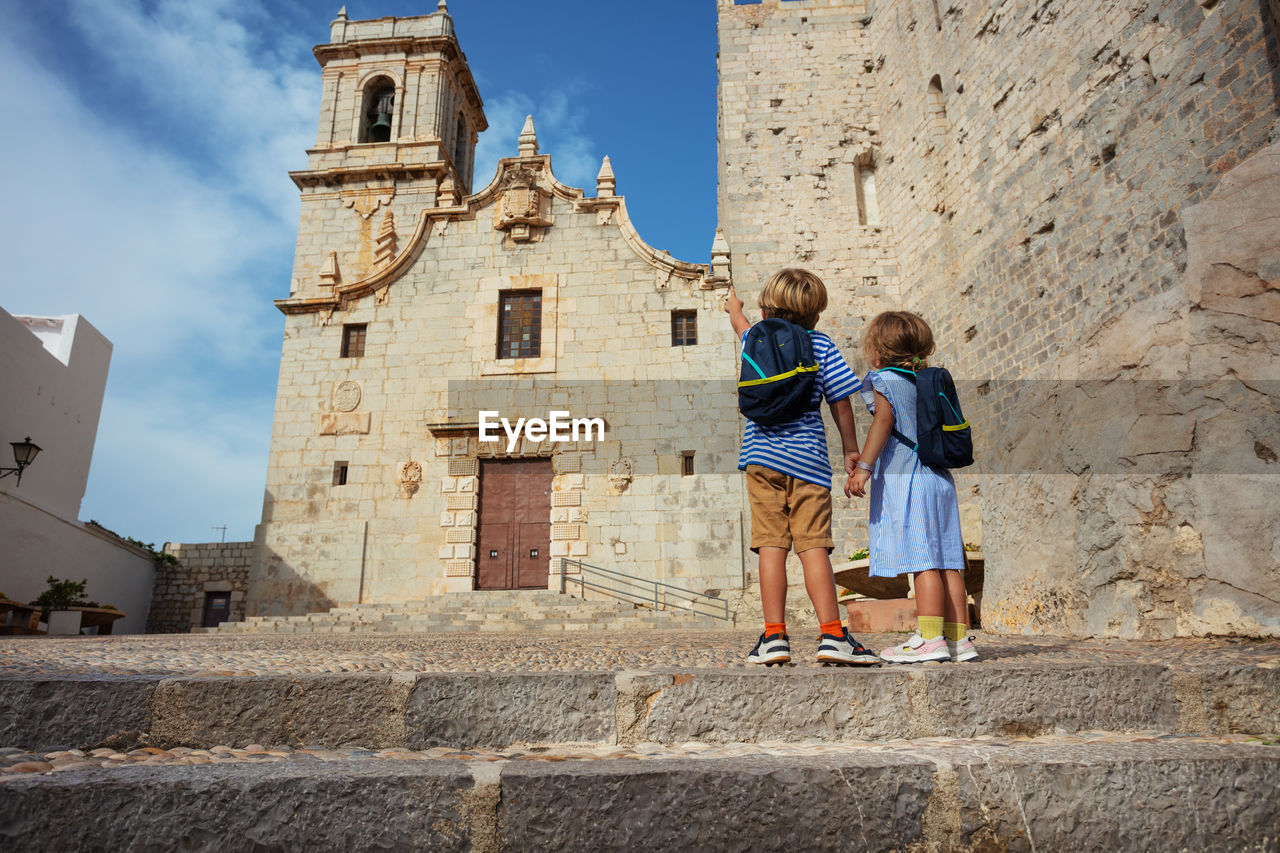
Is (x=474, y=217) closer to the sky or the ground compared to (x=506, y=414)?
closer to the sky

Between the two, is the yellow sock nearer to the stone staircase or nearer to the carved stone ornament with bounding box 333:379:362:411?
the stone staircase

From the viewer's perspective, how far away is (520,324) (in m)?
16.0

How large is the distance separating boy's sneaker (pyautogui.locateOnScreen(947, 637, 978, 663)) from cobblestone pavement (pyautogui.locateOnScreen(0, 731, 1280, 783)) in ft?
2.95

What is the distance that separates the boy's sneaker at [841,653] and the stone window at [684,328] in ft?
40.3

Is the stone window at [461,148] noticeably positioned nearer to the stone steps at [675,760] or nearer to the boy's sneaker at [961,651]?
the boy's sneaker at [961,651]

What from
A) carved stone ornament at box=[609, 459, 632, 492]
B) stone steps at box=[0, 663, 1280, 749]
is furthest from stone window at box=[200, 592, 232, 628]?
stone steps at box=[0, 663, 1280, 749]

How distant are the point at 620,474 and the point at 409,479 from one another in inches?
152

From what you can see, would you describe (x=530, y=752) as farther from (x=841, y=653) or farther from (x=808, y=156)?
(x=808, y=156)

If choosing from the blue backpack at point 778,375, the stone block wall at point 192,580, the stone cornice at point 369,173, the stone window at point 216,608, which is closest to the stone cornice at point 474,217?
the stone cornice at point 369,173

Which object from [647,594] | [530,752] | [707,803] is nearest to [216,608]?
[647,594]

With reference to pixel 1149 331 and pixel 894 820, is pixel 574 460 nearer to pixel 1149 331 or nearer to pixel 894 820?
pixel 1149 331

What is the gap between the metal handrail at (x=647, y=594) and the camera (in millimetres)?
13570

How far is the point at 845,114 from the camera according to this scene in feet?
48.2

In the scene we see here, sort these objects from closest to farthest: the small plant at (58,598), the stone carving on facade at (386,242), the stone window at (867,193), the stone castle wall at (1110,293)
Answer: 1. the stone castle wall at (1110,293)
2. the small plant at (58,598)
3. the stone window at (867,193)
4. the stone carving on facade at (386,242)
